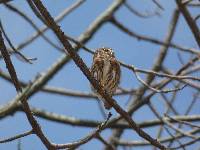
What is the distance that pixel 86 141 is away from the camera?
3.66 m

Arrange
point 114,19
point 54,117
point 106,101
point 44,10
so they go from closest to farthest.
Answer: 1. point 44,10
2. point 106,101
3. point 54,117
4. point 114,19

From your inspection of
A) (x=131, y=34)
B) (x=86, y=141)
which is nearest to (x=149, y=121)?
(x=131, y=34)

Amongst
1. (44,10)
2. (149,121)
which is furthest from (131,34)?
(44,10)

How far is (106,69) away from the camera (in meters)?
3.48

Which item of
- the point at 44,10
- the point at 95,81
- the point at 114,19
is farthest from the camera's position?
the point at 114,19

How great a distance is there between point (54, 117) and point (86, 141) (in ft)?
15.9

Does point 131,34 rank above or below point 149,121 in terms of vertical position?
above

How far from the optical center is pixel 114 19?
9.14 metres

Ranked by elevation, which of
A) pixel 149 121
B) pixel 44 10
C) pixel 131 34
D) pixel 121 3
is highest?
pixel 121 3

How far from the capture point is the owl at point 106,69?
342 cm

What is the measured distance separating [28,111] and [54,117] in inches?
201

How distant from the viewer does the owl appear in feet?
11.2

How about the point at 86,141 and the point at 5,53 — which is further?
the point at 86,141

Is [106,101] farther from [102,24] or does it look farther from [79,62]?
[102,24]
